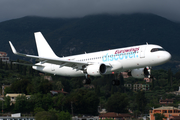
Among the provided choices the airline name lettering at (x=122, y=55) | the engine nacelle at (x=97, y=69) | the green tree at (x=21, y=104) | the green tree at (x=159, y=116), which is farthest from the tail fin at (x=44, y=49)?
the green tree at (x=159, y=116)

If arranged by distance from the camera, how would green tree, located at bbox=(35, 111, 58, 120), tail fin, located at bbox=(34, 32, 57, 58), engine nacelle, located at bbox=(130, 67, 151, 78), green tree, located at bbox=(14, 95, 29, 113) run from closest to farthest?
engine nacelle, located at bbox=(130, 67, 151, 78)
tail fin, located at bbox=(34, 32, 57, 58)
green tree, located at bbox=(35, 111, 58, 120)
green tree, located at bbox=(14, 95, 29, 113)

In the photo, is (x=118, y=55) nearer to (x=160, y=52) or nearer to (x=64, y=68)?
(x=160, y=52)

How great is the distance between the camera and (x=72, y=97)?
193750 mm

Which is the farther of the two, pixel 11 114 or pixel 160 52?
pixel 11 114

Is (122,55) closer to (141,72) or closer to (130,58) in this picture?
(130,58)

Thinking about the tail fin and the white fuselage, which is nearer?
the white fuselage

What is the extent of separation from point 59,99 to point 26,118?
28518 millimetres

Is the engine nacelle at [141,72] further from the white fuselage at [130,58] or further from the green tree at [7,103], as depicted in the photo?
the green tree at [7,103]

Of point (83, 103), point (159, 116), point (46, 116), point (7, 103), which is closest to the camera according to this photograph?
point (46, 116)

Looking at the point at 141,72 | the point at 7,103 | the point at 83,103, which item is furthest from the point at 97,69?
the point at 83,103

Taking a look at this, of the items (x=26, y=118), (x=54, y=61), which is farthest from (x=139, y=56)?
(x=26, y=118)

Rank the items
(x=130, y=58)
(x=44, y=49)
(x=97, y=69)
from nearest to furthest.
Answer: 1. (x=130, y=58)
2. (x=97, y=69)
3. (x=44, y=49)

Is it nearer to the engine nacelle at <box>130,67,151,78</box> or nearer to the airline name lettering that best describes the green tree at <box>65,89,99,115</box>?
the engine nacelle at <box>130,67,151,78</box>

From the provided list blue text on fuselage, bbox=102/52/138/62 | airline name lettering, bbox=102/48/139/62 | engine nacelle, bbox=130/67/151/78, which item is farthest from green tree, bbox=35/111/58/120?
airline name lettering, bbox=102/48/139/62
